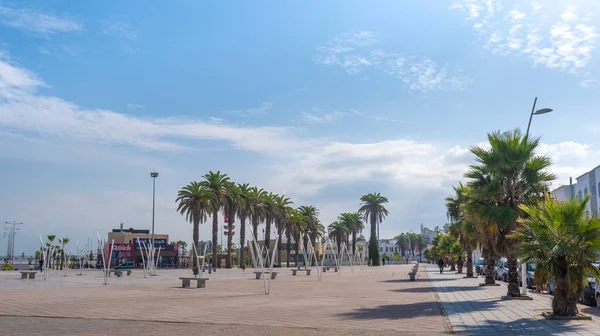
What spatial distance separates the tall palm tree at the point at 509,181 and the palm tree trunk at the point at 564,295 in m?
5.84

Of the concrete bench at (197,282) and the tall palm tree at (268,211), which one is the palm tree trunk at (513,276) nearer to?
the concrete bench at (197,282)

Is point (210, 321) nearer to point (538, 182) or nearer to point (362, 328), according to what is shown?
point (362, 328)

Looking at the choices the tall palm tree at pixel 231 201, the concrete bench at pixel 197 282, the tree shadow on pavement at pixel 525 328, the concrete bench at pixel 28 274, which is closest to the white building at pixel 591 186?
the concrete bench at pixel 197 282

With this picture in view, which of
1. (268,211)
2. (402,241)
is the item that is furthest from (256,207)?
(402,241)

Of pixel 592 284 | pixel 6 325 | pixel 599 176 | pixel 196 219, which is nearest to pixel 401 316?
pixel 592 284

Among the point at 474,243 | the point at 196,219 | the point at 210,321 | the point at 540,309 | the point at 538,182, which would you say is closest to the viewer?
the point at 210,321

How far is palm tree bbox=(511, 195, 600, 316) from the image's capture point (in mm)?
14312

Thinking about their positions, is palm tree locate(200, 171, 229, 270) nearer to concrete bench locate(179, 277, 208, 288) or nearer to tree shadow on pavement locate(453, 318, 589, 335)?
concrete bench locate(179, 277, 208, 288)

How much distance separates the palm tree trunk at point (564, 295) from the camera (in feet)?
47.8

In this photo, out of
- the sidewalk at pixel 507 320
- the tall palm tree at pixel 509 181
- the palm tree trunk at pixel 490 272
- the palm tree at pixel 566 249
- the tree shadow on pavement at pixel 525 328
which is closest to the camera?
the tree shadow on pavement at pixel 525 328

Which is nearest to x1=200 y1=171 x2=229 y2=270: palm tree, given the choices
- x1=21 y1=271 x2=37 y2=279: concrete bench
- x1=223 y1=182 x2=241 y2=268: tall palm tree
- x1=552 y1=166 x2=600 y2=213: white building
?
x1=223 y1=182 x2=241 y2=268: tall palm tree

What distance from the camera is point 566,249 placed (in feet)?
47.0

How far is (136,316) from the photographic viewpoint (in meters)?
15.6

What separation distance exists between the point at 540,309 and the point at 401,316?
5188 millimetres
